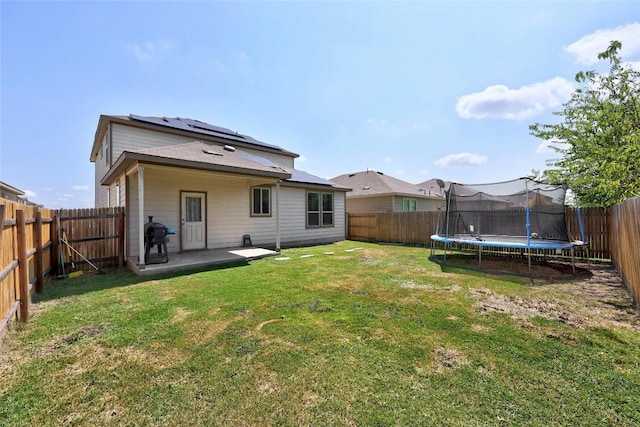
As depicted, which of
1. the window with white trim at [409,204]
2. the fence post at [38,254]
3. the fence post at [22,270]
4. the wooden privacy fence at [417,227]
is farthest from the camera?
the window with white trim at [409,204]

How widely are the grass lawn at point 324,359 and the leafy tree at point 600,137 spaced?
3.49 m

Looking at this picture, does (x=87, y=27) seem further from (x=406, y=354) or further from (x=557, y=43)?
(x=557, y=43)

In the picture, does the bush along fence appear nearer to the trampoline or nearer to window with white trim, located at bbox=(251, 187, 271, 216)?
window with white trim, located at bbox=(251, 187, 271, 216)

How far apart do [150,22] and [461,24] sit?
917 cm

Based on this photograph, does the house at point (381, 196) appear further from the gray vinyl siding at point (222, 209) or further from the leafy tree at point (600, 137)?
the leafy tree at point (600, 137)

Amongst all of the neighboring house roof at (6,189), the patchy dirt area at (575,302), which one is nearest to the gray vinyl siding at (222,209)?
the patchy dirt area at (575,302)

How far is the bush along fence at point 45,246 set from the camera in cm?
303

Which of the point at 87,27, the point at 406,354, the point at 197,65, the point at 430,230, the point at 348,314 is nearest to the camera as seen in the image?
the point at 406,354

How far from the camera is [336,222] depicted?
13.0 m

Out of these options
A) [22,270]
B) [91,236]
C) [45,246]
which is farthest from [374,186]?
[22,270]

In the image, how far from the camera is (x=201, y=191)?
8453mm

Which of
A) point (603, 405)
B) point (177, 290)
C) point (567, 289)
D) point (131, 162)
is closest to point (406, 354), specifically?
point (603, 405)

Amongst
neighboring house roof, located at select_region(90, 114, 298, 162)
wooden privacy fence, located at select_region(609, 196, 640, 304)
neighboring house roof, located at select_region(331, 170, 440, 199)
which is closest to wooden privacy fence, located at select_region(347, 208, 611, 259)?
wooden privacy fence, located at select_region(609, 196, 640, 304)

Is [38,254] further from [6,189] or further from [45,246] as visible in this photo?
[6,189]
